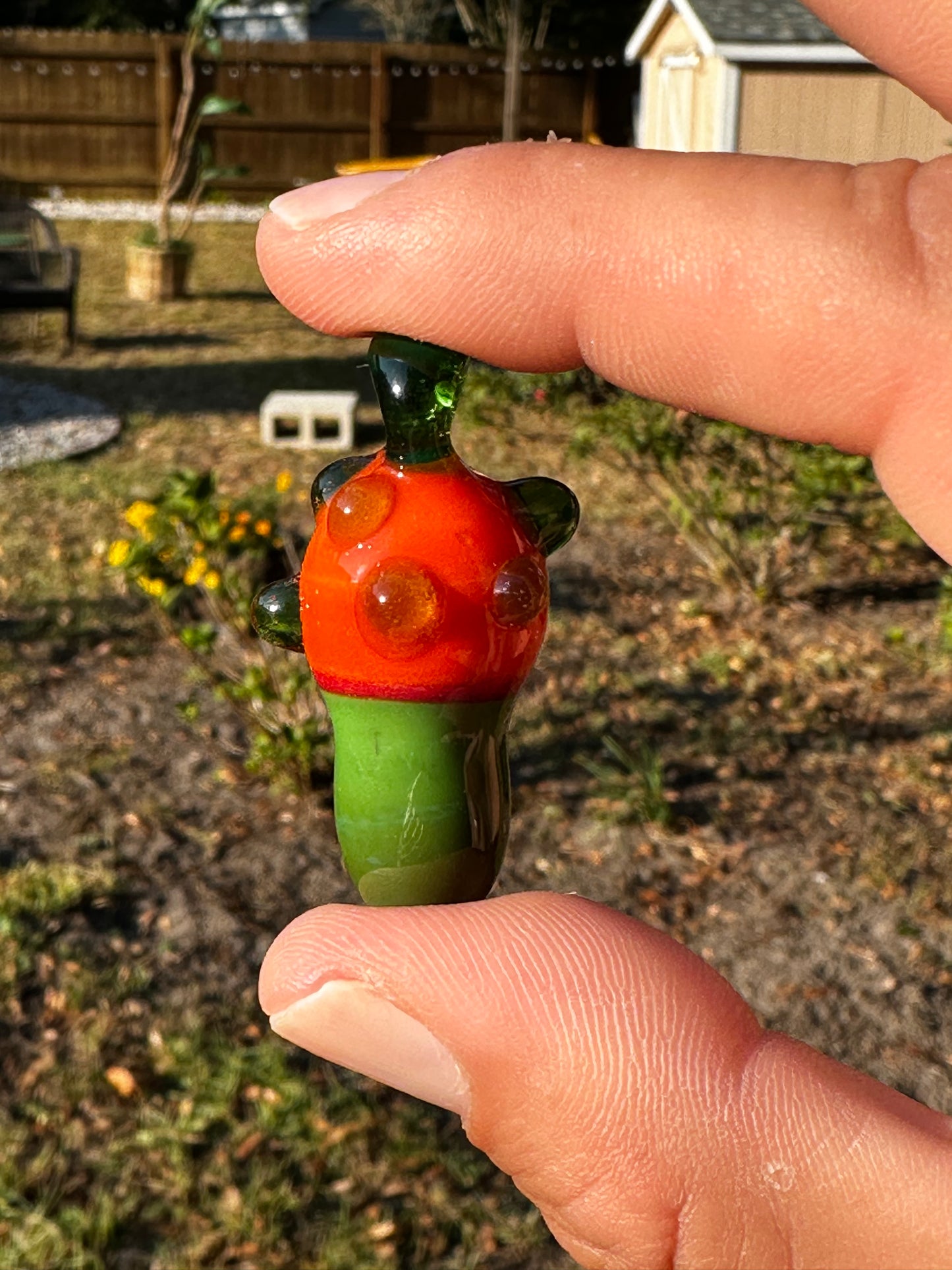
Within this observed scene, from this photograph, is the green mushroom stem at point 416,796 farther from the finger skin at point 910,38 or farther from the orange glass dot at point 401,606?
the finger skin at point 910,38

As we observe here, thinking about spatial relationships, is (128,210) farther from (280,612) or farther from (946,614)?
(280,612)

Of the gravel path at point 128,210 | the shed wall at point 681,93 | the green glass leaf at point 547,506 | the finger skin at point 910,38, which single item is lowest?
the gravel path at point 128,210

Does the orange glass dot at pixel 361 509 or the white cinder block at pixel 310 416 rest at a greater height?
the orange glass dot at pixel 361 509

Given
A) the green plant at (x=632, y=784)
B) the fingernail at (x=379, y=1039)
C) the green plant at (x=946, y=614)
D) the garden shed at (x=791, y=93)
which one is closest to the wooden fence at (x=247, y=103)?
the garden shed at (x=791, y=93)

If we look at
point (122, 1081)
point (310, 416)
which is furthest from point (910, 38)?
point (310, 416)

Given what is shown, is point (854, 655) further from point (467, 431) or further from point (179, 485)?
point (467, 431)

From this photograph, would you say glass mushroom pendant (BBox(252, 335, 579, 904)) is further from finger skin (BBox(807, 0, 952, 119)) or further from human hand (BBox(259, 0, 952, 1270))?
finger skin (BBox(807, 0, 952, 119))
